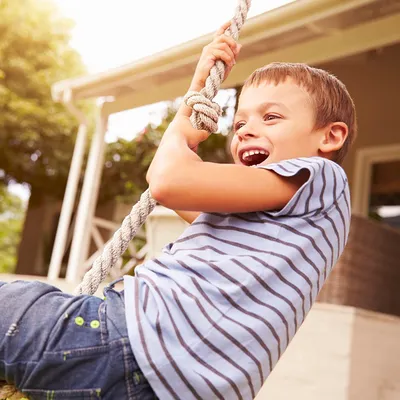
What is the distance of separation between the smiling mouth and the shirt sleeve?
12 cm

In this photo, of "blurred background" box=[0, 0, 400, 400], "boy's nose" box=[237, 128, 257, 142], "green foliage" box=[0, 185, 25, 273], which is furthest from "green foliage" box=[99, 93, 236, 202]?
"green foliage" box=[0, 185, 25, 273]

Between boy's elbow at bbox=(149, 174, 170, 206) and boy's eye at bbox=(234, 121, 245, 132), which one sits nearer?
boy's elbow at bbox=(149, 174, 170, 206)

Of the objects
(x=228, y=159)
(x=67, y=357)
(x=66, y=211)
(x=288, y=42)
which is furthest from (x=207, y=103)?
(x=228, y=159)

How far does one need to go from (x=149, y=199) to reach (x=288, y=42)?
138 inches

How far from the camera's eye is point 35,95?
609 inches

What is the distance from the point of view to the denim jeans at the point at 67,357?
1.19 meters

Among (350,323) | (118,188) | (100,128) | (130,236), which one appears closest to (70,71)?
(118,188)

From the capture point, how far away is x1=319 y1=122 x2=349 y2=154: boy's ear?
60.4 inches

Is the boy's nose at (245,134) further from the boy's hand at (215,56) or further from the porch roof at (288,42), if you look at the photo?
the porch roof at (288,42)

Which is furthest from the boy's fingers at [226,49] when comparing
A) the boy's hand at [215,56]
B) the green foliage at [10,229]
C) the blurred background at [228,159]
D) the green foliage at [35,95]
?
the green foliage at [10,229]

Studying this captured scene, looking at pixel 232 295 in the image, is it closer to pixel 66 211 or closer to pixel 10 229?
pixel 66 211

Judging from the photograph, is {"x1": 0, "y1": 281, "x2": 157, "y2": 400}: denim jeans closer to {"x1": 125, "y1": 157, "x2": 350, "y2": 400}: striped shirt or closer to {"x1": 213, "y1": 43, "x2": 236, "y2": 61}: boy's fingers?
{"x1": 125, "y1": 157, "x2": 350, "y2": 400}: striped shirt

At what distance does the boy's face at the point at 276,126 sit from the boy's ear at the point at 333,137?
0.06ft

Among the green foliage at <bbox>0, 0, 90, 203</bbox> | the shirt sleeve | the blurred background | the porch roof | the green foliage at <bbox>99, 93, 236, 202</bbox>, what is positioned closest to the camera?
the shirt sleeve
